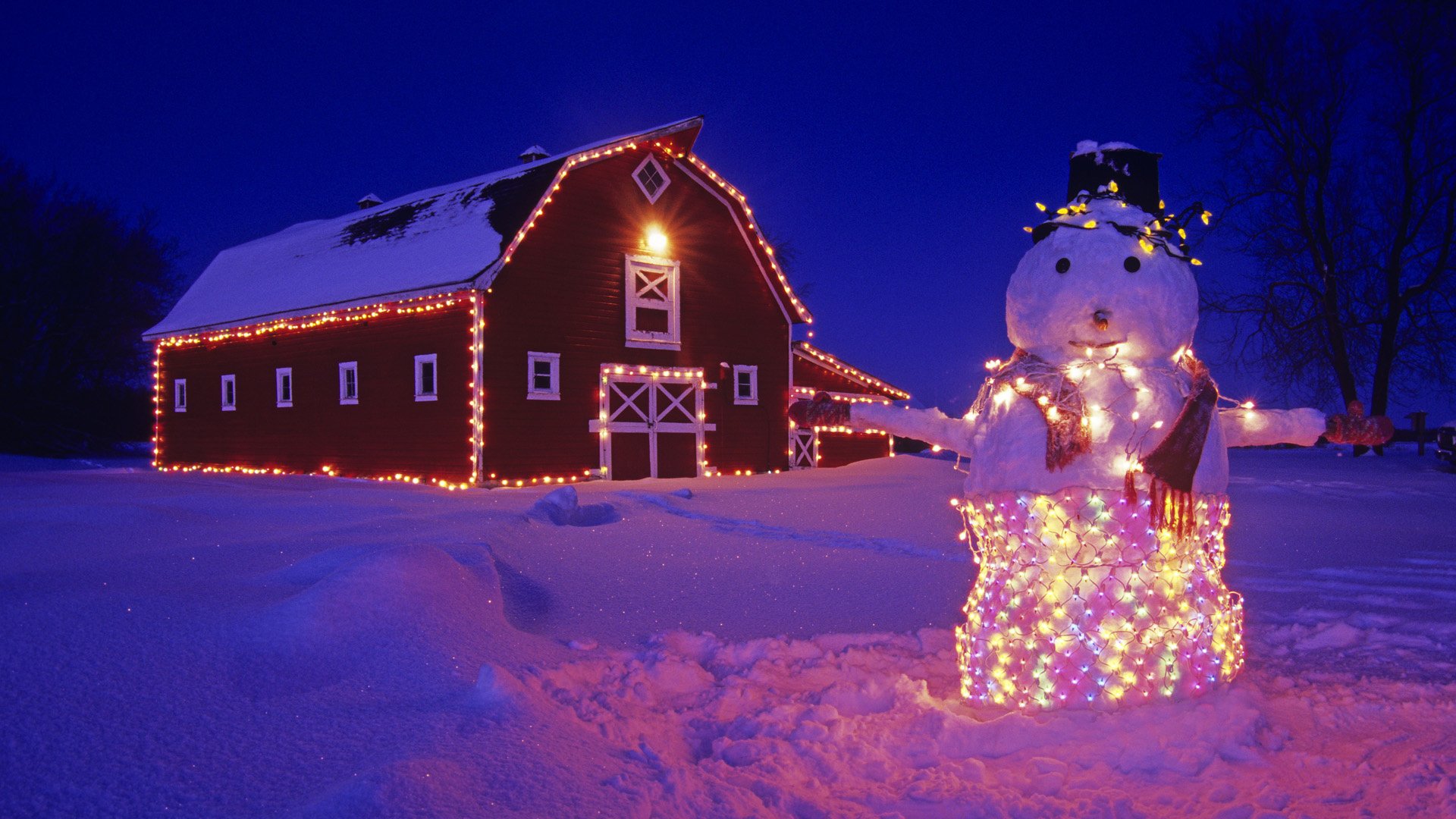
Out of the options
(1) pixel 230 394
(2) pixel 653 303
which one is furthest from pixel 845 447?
(1) pixel 230 394

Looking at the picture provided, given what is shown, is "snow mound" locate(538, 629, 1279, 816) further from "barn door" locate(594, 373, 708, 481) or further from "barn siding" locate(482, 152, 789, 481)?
"barn door" locate(594, 373, 708, 481)

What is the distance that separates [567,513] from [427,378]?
23.7 ft

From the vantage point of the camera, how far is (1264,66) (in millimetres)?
23328

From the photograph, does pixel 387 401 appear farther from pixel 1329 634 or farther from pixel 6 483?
pixel 1329 634

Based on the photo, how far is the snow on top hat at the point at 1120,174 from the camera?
418 centimetres

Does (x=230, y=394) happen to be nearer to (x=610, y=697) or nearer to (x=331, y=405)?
(x=331, y=405)

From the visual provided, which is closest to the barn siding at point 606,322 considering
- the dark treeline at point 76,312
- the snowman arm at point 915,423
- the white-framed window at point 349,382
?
the white-framed window at point 349,382

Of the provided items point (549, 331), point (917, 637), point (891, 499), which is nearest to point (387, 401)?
point (549, 331)

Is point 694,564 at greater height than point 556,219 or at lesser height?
lesser

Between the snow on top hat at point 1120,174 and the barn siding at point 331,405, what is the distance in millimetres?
11331

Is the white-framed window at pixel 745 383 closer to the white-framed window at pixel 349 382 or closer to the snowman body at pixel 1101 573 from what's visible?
the white-framed window at pixel 349 382

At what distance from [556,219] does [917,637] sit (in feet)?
37.8

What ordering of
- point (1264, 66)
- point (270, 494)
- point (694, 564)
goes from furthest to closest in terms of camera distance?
point (1264, 66) → point (270, 494) → point (694, 564)

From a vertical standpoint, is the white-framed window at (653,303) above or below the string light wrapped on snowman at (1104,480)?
above
